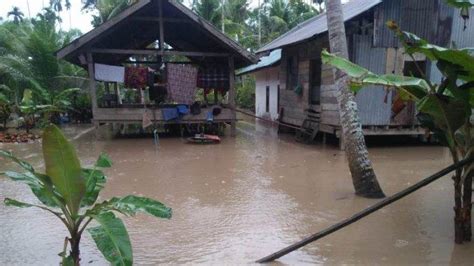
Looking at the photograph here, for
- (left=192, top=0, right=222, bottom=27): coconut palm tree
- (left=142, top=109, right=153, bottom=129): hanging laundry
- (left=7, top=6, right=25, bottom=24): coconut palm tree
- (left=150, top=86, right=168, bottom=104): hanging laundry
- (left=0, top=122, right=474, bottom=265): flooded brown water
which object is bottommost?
(left=0, top=122, right=474, bottom=265): flooded brown water

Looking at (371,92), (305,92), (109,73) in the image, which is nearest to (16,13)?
(109,73)

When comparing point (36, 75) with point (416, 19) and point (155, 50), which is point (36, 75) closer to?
point (155, 50)

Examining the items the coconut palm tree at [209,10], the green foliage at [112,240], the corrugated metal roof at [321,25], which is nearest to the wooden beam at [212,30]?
the corrugated metal roof at [321,25]

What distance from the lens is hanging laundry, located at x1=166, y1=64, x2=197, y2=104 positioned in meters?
13.3

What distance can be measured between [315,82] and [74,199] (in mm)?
10740

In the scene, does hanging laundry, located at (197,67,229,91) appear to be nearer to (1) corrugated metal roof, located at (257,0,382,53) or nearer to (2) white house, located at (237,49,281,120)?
(1) corrugated metal roof, located at (257,0,382,53)

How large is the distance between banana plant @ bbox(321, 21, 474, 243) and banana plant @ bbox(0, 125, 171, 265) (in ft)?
8.10

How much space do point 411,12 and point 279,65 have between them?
Answer: 7.16 meters

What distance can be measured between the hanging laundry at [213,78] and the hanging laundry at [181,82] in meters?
0.35

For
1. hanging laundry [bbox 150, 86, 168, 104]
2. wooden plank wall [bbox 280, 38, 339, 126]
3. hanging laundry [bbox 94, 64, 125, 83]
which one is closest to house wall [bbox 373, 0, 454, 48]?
wooden plank wall [bbox 280, 38, 339, 126]

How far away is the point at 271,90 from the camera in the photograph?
19109mm

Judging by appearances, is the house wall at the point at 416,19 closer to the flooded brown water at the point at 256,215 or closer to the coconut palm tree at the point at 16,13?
the flooded brown water at the point at 256,215

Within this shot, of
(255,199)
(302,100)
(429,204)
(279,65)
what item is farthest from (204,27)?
(429,204)

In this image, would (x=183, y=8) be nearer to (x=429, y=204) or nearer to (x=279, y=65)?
(x=279, y=65)
